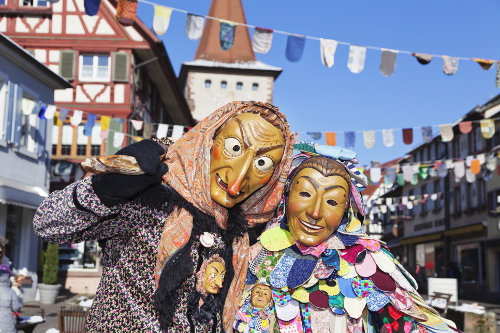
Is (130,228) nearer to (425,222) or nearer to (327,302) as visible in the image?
(327,302)

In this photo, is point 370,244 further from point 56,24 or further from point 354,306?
point 56,24

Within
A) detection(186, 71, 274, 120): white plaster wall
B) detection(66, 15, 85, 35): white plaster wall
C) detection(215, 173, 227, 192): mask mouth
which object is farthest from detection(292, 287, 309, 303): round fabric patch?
detection(186, 71, 274, 120): white plaster wall

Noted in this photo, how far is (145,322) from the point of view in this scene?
223 centimetres

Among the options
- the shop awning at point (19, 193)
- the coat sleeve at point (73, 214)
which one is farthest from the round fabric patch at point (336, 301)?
the shop awning at point (19, 193)

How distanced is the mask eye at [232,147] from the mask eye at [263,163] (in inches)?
3.7

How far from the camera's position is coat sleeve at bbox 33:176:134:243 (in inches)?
83.3

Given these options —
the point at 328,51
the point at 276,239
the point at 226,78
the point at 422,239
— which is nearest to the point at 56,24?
the point at 328,51

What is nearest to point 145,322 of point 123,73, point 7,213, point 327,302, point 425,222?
point 327,302

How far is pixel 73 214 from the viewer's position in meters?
2.13

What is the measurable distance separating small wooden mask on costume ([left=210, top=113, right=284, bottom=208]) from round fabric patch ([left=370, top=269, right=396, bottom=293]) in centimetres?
106

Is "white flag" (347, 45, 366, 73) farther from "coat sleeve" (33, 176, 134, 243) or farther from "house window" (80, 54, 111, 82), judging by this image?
"house window" (80, 54, 111, 82)

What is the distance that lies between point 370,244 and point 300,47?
19.7 feet

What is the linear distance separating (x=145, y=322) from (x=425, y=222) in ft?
116

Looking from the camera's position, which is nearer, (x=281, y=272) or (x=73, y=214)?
(x=73, y=214)
